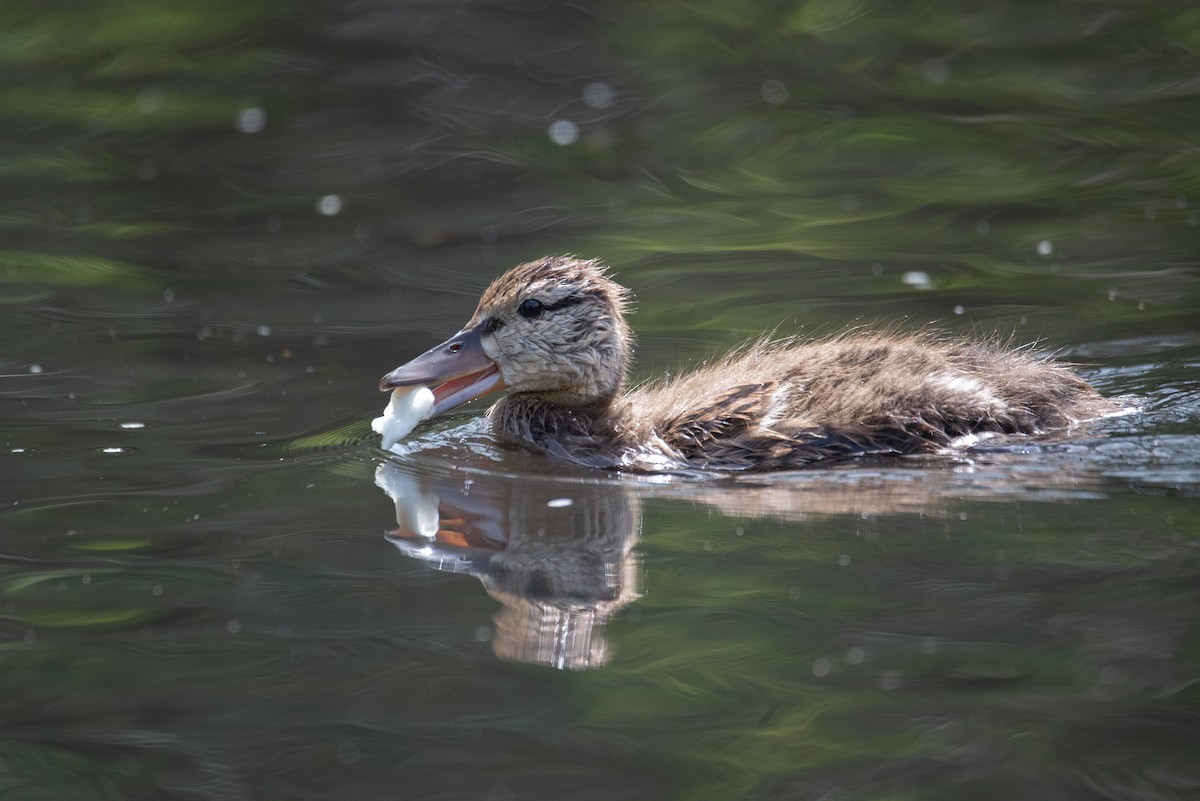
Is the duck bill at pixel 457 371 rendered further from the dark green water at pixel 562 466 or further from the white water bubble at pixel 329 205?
the white water bubble at pixel 329 205

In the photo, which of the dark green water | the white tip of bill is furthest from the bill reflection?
the white tip of bill

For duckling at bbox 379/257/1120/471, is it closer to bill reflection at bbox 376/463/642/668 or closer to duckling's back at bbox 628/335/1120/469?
duckling's back at bbox 628/335/1120/469

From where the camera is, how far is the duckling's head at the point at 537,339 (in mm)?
7457

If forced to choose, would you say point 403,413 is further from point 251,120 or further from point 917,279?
point 251,120

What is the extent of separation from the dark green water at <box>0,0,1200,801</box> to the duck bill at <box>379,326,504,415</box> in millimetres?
307

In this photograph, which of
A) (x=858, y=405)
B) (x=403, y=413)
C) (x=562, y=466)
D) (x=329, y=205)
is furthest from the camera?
(x=329, y=205)

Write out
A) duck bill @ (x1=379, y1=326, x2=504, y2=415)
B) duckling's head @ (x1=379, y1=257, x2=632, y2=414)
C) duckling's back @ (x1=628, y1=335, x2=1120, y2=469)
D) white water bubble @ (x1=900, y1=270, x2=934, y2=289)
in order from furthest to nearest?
white water bubble @ (x1=900, y1=270, x2=934, y2=289)
duckling's head @ (x1=379, y1=257, x2=632, y2=414)
duck bill @ (x1=379, y1=326, x2=504, y2=415)
duckling's back @ (x1=628, y1=335, x2=1120, y2=469)

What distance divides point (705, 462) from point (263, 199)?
5893 mm

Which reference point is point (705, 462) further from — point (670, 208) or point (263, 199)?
point (263, 199)

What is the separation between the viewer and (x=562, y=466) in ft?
23.7

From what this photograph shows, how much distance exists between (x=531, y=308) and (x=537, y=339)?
15 centimetres

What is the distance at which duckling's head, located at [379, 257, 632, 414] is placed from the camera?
7457 mm

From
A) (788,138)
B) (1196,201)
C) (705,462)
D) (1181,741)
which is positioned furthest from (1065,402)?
(788,138)

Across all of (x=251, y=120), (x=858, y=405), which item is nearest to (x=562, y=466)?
(x=858, y=405)
